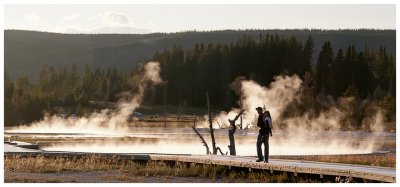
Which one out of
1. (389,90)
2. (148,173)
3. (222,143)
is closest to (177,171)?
(148,173)

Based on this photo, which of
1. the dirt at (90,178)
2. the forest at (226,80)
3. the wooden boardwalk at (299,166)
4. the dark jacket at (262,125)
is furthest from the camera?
the forest at (226,80)

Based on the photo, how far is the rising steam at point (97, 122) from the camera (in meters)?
92.4

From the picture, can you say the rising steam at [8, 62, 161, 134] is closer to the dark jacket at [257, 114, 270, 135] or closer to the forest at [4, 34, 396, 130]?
the forest at [4, 34, 396, 130]

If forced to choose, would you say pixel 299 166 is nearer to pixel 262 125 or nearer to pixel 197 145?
pixel 262 125

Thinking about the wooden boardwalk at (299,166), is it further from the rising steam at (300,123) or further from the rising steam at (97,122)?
the rising steam at (97,122)

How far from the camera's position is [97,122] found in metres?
107

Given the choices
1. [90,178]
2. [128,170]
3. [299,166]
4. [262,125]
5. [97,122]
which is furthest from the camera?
[97,122]

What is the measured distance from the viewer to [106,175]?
31844 mm

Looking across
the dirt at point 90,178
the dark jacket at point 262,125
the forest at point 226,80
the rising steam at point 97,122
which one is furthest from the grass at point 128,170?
the forest at point 226,80

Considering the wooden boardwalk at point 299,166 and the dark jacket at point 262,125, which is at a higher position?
the dark jacket at point 262,125

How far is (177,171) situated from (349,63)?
336 feet

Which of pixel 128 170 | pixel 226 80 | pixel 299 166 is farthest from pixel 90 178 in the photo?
pixel 226 80

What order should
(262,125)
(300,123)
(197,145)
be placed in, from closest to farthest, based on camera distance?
(262,125)
(197,145)
(300,123)

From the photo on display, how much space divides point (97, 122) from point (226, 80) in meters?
41.4
